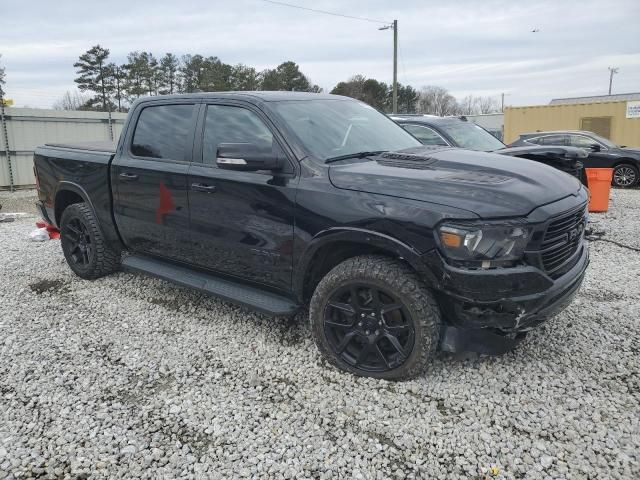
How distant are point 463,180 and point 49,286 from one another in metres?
4.47

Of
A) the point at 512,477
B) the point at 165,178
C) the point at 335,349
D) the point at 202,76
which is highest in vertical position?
the point at 202,76

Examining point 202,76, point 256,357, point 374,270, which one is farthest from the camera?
point 202,76

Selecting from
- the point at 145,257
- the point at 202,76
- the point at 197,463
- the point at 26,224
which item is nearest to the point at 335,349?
the point at 197,463

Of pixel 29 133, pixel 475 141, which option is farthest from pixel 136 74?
pixel 475 141

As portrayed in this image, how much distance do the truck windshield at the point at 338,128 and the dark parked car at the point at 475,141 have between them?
2835 millimetres

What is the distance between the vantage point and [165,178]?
13.6 feet

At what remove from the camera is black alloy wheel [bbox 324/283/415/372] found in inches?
122

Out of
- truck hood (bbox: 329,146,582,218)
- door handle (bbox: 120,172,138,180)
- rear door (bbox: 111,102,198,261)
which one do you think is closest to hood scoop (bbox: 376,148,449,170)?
truck hood (bbox: 329,146,582,218)

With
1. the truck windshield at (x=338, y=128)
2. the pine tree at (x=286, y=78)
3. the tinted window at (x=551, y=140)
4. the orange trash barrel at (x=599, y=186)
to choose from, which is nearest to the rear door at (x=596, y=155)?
the tinted window at (x=551, y=140)

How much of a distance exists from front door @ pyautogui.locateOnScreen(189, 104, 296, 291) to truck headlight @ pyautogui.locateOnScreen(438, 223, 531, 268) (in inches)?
44.9

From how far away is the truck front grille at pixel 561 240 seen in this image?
2.88 meters

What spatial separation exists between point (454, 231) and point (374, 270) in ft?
1.84

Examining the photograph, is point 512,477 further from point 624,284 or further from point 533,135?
point 533,135

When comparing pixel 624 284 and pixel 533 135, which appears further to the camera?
pixel 533 135
